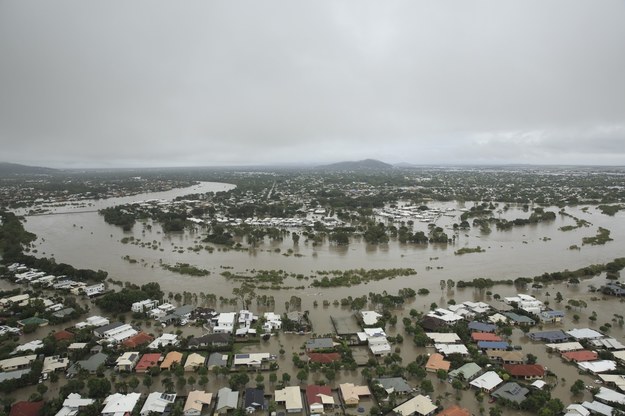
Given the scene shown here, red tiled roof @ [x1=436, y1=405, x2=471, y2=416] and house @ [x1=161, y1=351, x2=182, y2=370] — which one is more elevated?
house @ [x1=161, y1=351, x2=182, y2=370]

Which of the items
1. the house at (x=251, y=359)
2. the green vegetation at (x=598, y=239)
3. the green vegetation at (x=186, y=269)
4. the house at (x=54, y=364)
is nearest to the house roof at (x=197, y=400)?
the house at (x=251, y=359)

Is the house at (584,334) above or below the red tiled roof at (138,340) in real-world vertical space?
below

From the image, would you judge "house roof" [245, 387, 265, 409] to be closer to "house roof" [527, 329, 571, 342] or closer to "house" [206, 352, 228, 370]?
"house" [206, 352, 228, 370]

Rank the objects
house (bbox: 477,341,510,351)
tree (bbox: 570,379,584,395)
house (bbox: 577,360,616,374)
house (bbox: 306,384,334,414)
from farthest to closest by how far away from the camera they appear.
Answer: house (bbox: 477,341,510,351)
house (bbox: 577,360,616,374)
tree (bbox: 570,379,584,395)
house (bbox: 306,384,334,414)

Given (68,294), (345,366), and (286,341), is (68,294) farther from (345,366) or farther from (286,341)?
(345,366)

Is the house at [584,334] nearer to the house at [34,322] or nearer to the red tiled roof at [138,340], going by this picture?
the red tiled roof at [138,340]

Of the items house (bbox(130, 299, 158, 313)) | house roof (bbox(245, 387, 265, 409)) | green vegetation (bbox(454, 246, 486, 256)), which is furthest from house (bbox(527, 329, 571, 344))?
house (bbox(130, 299, 158, 313))
